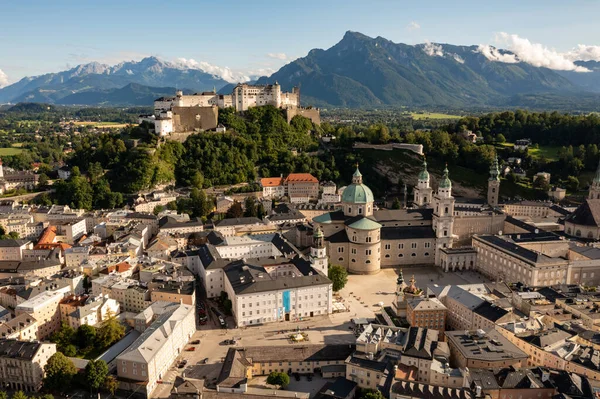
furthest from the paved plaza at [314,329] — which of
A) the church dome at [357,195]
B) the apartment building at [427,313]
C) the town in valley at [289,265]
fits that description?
the church dome at [357,195]

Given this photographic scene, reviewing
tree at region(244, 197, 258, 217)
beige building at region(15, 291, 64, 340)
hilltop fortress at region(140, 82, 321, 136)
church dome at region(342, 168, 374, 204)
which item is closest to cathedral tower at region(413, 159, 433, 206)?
church dome at region(342, 168, 374, 204)

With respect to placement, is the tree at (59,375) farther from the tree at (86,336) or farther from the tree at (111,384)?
the tree at (86,336)

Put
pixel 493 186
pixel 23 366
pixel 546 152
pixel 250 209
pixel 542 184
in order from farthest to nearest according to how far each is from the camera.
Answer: pixel 546 152 → pixel 542 184 → pixel 493 186 → pixel 250 209 → pixel 23 366

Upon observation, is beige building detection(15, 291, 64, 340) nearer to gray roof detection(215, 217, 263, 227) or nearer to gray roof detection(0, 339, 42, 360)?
gray roof detection(0, 339, 42, 360)

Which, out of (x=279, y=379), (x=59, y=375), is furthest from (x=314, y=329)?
(x=59, y=375)

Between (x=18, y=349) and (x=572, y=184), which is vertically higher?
(x=572, y=184)

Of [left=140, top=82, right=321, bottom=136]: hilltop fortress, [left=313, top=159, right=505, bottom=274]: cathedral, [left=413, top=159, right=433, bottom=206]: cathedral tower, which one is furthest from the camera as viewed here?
[left=140, top=82, right=321, bottom=136]: hilltop fortress

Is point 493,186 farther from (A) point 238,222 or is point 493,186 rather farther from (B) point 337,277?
(A) point 238,222
